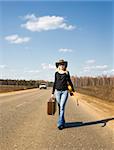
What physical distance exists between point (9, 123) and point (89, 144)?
404 centimetres

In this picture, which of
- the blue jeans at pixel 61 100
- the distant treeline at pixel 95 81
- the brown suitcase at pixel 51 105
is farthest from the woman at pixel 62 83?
the distant treeline at pixel 95 81

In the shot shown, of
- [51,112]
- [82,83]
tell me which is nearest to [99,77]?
[82,83]

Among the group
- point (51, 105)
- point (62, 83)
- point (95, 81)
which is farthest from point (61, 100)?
point (95, 81)

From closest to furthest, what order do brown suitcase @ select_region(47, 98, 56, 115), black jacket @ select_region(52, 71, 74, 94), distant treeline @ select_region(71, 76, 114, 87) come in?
black jacket @ select_region(52, 71, 74, 94)
brown suitcase @ select_region(47, 98, 56, 115)
distant treeline @ select_region(71, 76, 114, 87)

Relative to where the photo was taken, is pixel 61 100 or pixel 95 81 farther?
pixel 95 81

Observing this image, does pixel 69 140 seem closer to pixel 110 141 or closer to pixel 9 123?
pixel 110 141

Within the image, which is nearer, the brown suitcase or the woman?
the woman

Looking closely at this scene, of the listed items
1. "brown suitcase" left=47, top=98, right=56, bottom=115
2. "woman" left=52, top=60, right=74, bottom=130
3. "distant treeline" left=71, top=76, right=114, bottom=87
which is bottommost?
"brown suitcase" left=47, top=98, right=56, bottom=115

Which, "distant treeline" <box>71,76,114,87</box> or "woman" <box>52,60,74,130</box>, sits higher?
"distant treeline" <box>71,76,114,87</box>

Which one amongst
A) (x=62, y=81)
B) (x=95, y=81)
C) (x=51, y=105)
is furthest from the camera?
(x=95, y=81)

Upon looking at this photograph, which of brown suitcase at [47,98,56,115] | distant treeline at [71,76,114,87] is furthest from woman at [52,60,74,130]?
distant treeline at [71,76,114,87]

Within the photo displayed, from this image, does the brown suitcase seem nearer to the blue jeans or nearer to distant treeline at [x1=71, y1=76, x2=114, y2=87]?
the blue jeans

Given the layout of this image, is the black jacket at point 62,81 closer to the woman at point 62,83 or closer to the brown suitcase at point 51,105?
the woman at point 62,83

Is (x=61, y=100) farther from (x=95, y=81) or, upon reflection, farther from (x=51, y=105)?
(x=95, y=81)
